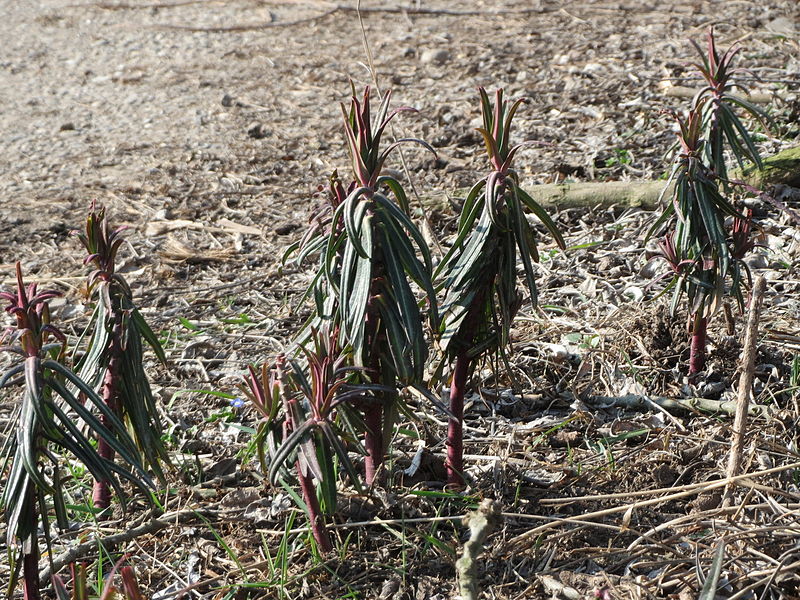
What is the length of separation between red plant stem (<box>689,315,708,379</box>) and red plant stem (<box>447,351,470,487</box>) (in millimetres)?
951

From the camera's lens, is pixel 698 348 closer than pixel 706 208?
No

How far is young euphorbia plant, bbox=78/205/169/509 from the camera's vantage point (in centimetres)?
218

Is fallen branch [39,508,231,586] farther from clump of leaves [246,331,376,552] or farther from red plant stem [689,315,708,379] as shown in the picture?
red plant stem [689,315,708,379]

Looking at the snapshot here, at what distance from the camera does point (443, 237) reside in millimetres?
4168

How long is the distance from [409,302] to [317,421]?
0.37 metres

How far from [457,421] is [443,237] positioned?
2007mm

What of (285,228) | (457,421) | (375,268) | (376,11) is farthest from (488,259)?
(376,11)

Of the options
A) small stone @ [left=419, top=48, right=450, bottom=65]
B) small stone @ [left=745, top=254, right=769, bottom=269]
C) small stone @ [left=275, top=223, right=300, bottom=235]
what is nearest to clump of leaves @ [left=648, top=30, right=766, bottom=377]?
small stone @ [left=745, top=254, right=769, bottom=269]

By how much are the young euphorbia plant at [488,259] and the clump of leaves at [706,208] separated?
2.22ft

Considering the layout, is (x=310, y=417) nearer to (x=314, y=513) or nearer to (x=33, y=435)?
(x=314, y=513)

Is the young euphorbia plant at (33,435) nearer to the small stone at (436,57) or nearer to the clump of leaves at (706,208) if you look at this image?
the clump of leaves at (706,208)

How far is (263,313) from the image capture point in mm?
3676

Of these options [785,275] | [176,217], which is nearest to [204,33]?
[176,217]

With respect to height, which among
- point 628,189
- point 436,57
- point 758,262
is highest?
point 436,57
